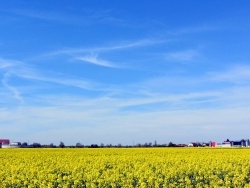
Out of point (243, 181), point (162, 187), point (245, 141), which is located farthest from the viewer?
point (245, 141)

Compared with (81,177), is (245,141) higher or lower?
higher

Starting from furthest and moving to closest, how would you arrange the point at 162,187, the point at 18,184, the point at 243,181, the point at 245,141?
the point at 245,141
the point at 243,181
the point at 162,187
the point at 18,184

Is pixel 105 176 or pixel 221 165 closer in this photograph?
pixel 105 176

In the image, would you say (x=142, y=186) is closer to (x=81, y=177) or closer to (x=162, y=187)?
(x=162, y=187)

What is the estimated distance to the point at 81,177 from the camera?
717 inches

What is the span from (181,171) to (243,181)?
274cm

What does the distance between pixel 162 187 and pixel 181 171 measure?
2809mm

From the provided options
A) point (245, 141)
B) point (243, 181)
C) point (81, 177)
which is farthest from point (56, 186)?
point (245, 141)

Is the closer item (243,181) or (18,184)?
(18,184)

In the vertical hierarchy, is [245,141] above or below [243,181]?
above

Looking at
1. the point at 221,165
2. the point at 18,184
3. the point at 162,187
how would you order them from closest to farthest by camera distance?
the point at 18,184
the point at 162,187
the point at 221,165

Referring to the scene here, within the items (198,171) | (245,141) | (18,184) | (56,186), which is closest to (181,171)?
(198,171)

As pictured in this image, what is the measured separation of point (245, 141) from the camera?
11475 centimetres

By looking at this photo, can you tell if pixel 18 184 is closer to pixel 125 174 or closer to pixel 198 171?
pixel 125 174
